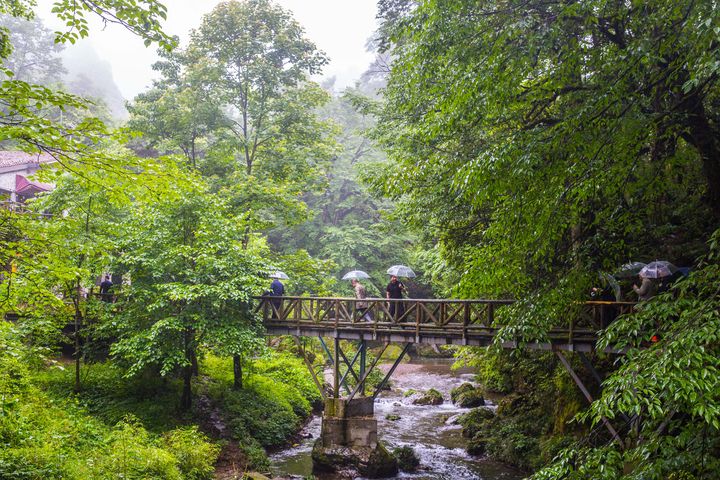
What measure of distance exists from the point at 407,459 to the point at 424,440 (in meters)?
2.52

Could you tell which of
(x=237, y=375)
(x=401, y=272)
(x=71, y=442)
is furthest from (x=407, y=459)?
(x=71, y=442)

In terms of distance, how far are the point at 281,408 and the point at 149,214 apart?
786cm

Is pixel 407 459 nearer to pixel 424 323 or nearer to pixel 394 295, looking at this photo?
pixel 424 323

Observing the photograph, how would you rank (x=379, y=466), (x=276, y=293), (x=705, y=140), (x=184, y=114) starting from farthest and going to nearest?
(x=184, y=114) < (x=276, y=293) < (x=379, y=466) < (x=705, y=140)

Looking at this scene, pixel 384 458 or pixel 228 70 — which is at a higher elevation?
pixel 228 70

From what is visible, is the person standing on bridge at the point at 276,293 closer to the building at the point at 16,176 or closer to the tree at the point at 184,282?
the tree at the point at 184,282

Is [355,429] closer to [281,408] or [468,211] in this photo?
[281,408]

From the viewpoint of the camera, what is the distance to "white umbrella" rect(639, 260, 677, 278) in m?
9.74

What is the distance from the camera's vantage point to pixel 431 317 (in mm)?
13578

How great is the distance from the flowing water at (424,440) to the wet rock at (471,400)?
0.36 meters

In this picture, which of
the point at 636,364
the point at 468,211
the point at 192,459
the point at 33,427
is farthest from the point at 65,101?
the point at 468,211

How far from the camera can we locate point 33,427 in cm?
989

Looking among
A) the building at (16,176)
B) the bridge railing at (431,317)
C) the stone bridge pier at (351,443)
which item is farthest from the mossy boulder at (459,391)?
the building at (16,176)

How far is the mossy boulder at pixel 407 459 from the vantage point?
13727mm
